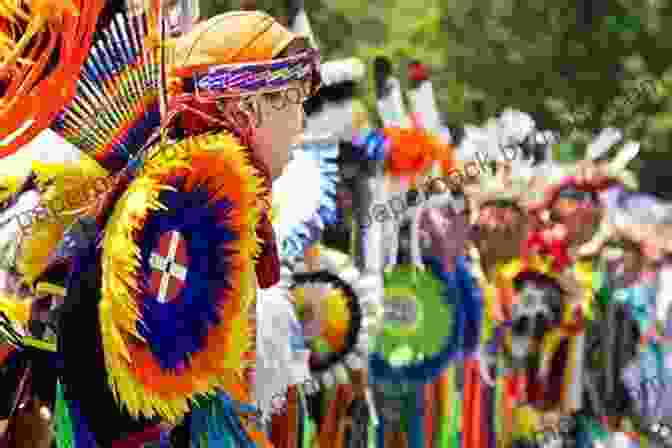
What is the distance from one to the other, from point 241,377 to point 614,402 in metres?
4.98

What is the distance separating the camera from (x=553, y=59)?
1260 cm

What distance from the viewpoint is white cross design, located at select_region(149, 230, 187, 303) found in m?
2.55

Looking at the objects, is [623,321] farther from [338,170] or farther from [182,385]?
[182,385]

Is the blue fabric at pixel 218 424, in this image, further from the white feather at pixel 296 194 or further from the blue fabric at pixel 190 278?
the white feather at pixel 296 194

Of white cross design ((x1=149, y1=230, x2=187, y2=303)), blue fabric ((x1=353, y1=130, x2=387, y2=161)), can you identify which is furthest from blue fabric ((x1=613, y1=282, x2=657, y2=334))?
white cross design ((x1=149, y1=230, x2=187, y2=303))

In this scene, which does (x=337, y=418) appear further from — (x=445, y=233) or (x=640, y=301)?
(x=640, y=301)

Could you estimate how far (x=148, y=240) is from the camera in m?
2.53

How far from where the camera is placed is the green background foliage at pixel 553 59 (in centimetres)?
1120

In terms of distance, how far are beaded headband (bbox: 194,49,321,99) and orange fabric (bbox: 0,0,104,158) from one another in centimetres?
26

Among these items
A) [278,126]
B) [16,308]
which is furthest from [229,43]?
[16,308]

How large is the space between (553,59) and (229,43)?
9894 mm

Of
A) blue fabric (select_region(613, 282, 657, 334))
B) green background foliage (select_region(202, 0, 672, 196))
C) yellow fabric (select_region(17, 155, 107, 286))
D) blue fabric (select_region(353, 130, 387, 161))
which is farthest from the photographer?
green background foliage (select_region(202, 0, 672, 196))

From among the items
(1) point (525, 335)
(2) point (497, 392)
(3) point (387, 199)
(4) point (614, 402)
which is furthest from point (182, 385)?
(4) point (614, 402)

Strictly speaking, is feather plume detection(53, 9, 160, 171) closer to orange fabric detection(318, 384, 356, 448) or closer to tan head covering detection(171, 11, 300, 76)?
tan head covering detection(171, 11, 300, 76)
